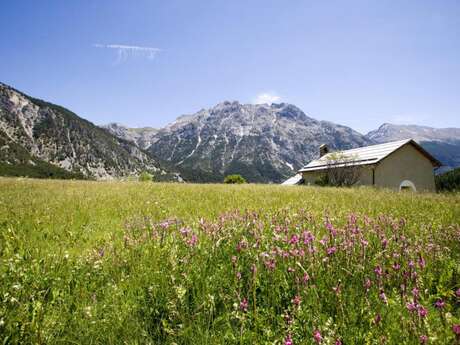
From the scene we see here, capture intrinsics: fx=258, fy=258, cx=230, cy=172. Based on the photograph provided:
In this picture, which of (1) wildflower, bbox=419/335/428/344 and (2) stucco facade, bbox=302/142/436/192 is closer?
(1) wildflower, bbox=419/335/428/344

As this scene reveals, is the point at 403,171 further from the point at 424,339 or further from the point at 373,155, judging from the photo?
the point at 424,339

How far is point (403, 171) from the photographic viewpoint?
33.6m

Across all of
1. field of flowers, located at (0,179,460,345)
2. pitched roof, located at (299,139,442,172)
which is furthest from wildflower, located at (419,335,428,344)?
pitched roof, located at (299,139,442,172)

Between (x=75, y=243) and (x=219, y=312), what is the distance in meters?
3.14

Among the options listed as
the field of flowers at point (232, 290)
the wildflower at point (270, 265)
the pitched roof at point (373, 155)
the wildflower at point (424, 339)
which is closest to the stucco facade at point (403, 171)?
the pitched roof at point (373, 155)

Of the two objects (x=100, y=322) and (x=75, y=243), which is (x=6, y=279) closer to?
(x=100, y=322)

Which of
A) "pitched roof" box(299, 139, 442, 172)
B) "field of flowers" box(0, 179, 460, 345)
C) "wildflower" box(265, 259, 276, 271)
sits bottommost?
"field of flowers" box(0, 179, 460, 345)

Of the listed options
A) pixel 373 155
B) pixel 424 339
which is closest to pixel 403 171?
pixel 373 155

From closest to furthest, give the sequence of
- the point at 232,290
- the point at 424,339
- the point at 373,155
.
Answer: the point at 424,339 < the point at 232,290 < the point at 373,155

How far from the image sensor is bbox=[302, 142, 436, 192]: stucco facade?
3238 centimetres

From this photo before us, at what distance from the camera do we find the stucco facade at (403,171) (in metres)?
32.4

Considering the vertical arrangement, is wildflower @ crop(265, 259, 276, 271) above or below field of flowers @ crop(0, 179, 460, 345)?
above

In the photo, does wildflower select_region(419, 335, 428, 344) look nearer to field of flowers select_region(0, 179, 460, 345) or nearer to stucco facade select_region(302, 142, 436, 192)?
field of flowers select_region(0, 179, 460, 345)

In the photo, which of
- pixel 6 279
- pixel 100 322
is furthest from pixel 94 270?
pixel 100 322
